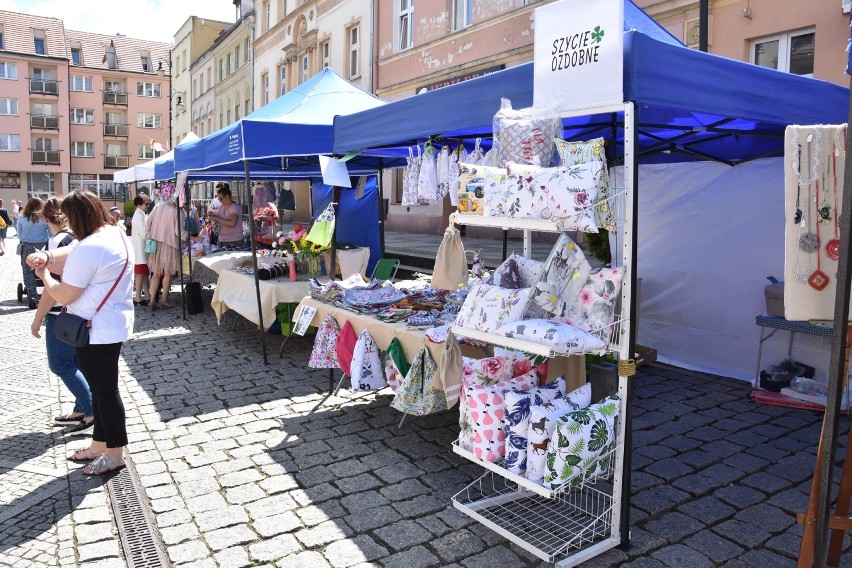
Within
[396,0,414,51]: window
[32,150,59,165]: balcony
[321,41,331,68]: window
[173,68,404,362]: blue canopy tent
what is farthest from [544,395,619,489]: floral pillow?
[32,150,59,165]: balcony

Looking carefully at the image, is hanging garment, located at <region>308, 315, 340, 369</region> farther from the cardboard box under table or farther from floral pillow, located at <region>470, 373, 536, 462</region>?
floral pillow, located at <region>470, 373, 536, 462</region>

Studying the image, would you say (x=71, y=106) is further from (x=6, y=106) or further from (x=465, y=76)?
(x=465, y=76)

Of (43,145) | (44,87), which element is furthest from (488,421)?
(44,87)

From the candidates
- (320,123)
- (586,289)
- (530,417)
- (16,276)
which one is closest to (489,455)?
(530,417)

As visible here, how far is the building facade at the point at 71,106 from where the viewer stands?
46.0m

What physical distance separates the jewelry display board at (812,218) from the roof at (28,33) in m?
54.6

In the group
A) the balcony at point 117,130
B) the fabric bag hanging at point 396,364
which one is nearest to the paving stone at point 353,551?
the fabric bag hanging at point 396,364

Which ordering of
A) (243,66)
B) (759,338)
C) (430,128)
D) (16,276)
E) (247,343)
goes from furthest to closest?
(243,66) < (16,276) < (247,343) < (759,338) < (430,128)

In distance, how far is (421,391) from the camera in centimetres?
412

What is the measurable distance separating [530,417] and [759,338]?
3809mm

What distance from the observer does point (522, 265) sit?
356cm

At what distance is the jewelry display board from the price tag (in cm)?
377

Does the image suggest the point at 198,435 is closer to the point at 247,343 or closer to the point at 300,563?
the point at 300,563

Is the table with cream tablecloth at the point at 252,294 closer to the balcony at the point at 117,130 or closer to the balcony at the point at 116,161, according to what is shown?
the balcony at the point at 116,161
